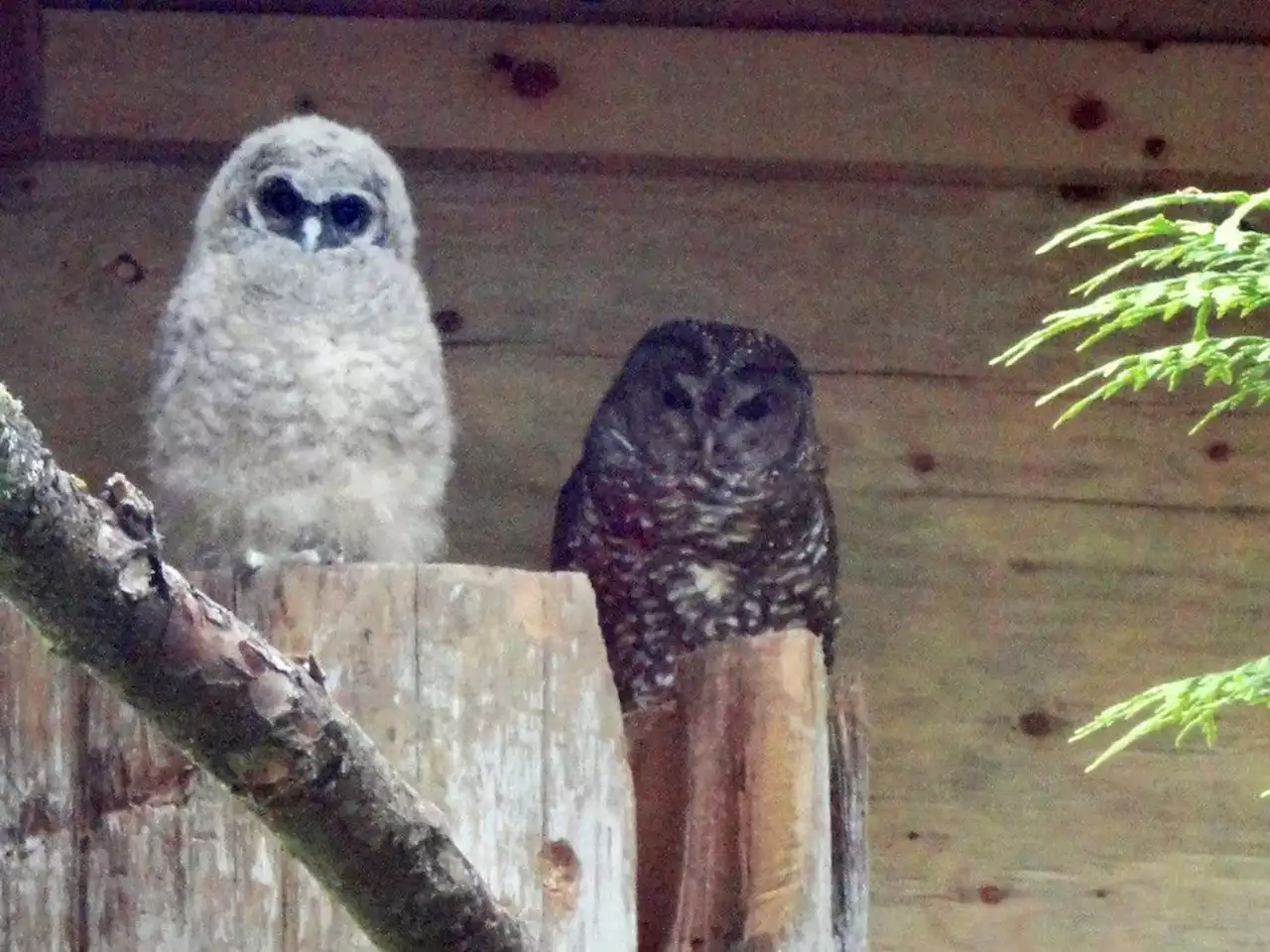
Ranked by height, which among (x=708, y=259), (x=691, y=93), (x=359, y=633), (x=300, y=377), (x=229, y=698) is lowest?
(x=229, y=698)

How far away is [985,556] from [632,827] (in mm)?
745

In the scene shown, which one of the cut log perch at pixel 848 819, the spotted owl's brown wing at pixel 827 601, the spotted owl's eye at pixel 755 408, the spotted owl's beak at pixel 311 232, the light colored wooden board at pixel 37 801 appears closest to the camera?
the light colored wooden board at pixel 37 801

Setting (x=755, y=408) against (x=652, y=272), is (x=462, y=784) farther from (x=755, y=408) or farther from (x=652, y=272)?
(x=652, y=272)

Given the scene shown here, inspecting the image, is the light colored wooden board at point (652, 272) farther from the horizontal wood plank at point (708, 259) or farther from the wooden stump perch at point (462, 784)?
the wooden stump perch at point (462, 784)

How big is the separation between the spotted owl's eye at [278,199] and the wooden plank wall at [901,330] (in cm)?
29

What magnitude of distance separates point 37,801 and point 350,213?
2.12 ft

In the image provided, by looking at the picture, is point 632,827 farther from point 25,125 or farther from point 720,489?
point 25,125

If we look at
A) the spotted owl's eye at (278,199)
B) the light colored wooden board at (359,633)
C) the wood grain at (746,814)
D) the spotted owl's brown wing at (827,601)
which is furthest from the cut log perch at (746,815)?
the spotted owl's eye at (278,199)

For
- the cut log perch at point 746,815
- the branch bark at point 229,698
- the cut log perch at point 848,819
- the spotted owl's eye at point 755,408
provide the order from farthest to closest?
the spotted owl's eye at point 755,408, the cut log perch at point 848,819, the cut log perch at point 746,815, the branch bark at point 229,698

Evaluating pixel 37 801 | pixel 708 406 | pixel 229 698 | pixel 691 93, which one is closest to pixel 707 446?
pixel 708 406

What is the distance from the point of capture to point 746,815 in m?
1.33

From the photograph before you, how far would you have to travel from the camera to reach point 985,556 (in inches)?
75.3

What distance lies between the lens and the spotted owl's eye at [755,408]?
1.88 m

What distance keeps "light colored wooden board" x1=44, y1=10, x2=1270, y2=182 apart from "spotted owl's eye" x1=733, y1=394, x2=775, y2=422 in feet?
0.84
